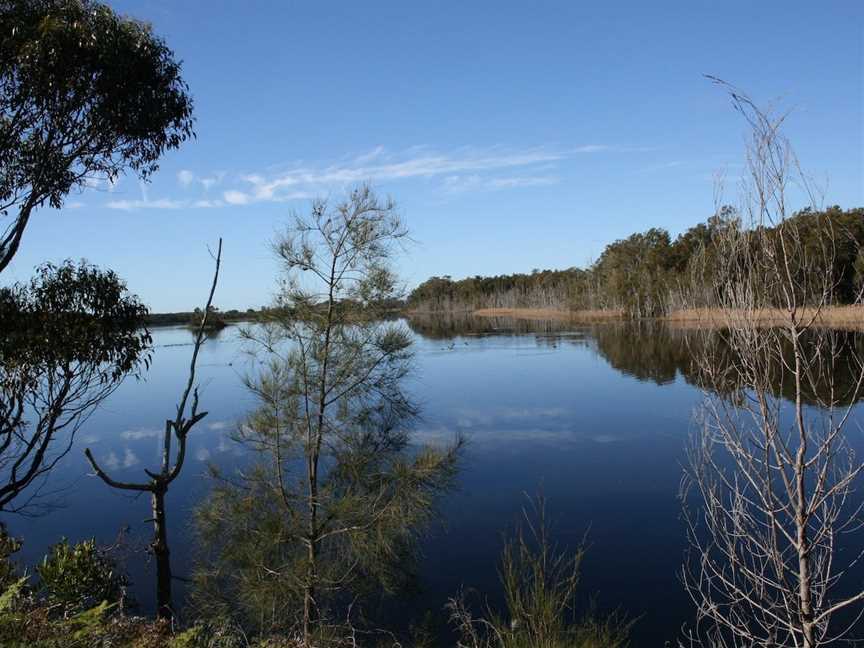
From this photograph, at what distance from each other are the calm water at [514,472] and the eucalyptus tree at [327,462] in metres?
0.83

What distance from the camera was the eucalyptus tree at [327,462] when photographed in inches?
293

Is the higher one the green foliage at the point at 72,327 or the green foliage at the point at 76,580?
the green foliage at the point at 72,327

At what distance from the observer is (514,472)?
12.6 meters

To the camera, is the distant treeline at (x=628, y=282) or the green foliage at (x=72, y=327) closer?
the green foliage at (x=72, y=327)

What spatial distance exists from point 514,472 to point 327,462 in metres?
4.95

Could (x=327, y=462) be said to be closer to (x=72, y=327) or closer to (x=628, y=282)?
(x=72, y=327)

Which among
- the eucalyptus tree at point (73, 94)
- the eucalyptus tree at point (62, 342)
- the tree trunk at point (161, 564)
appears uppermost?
the eucalyptus tree at point (73, 94)

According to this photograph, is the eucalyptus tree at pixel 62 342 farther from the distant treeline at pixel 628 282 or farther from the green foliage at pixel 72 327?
the distant treeline at pixel 628 282

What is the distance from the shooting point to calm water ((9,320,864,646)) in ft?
26.9

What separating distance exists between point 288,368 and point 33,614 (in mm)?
4472

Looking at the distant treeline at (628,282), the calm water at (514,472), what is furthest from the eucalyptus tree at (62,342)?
the distant treeline at (628,282)

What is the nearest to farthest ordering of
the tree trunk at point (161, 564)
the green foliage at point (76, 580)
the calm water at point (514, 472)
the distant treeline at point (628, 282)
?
the green foliage at point (76, 580)
the tree trunk at point (161, 564)
the calm water at point (514, 472)
the distant treeline at point (628, 282)

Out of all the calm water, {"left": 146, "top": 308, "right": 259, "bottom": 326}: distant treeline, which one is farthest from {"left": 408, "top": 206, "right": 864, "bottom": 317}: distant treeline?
{"left": 146, "top": 308, "right": 259, "bottom": 326}: distant treeline

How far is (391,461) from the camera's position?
8273 millimetres
